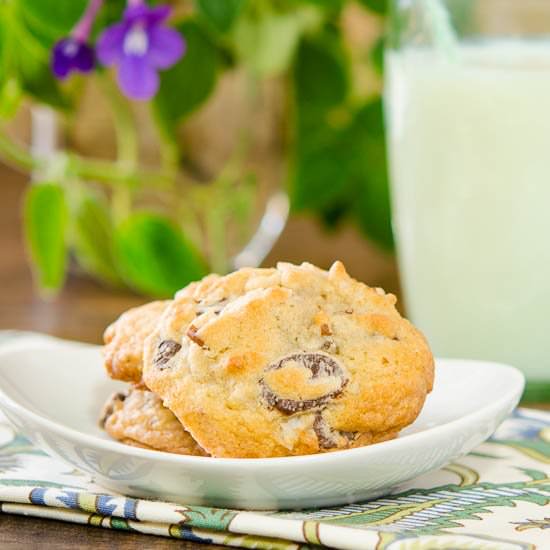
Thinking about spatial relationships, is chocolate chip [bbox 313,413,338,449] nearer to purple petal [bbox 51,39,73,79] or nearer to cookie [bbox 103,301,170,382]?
cookie [bbox 103,301,170,382]

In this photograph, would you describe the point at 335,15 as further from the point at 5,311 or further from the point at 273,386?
the point at 273,386

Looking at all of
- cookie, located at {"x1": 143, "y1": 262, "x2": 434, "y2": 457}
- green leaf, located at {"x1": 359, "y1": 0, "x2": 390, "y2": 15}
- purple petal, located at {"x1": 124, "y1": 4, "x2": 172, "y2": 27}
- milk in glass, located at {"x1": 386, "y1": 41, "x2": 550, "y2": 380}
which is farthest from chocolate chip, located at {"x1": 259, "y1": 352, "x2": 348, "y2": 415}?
green leaf, located at {"x1": 359, "y1": 0, "x2": 390, "y2": 15}

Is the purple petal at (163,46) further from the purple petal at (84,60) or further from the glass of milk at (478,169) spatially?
the glass of milk at (478,169)

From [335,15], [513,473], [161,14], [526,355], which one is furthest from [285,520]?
[335,15]

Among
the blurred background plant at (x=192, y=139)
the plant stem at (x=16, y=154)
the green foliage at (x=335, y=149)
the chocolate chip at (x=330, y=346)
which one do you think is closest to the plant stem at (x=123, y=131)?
the blurred background plant at (x=192, y=139)

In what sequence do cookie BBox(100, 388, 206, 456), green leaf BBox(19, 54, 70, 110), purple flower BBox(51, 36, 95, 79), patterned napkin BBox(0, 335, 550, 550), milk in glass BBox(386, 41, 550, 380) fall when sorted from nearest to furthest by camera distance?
patterned napkin BBox(0, 335, 550, 550)
cookie BBox(100, 388, 206, 456)
milk in glass BBox(386, 41, 550, 380)
purple flower BBox(51, 36, 95, 79)
green leaf BBox(19, 54, 70, 110)
